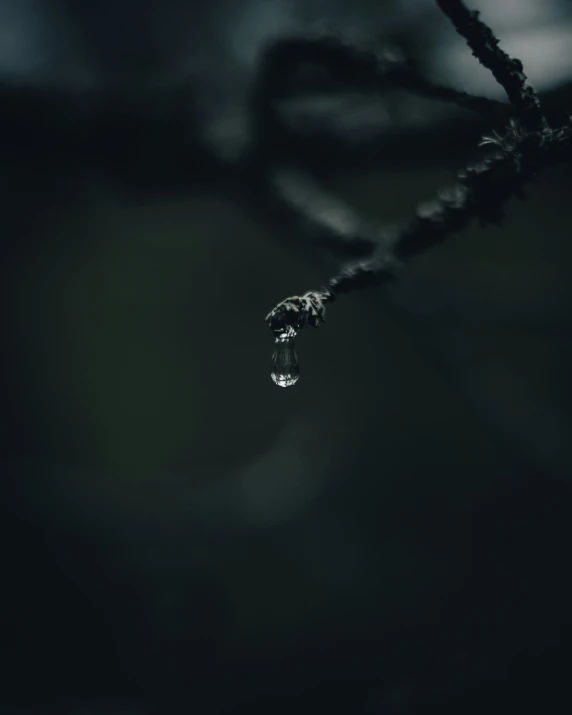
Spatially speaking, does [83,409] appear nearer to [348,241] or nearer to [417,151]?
[348,241]

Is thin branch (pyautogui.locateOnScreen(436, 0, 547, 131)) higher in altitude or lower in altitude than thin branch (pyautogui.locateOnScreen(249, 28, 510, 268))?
lower

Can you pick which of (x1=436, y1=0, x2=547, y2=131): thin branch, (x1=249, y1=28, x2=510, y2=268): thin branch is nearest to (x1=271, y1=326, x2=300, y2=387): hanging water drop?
(x1=249, y1=28, x2=510, y2=268): thin branch

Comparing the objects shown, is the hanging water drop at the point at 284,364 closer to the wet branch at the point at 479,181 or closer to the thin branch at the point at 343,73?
the wet branch at the point at 479,181

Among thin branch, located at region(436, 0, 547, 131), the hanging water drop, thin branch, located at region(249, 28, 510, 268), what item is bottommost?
the hanging water drop

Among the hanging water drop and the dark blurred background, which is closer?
the hanging water drop

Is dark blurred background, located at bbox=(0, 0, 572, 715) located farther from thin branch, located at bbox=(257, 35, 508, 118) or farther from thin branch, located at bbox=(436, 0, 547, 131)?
thin branch, located at bbox=(436, 0, 547, 131)

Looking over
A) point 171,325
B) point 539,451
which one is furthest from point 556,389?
point 171,325

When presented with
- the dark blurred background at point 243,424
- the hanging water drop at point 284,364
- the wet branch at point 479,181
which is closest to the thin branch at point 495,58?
the wet branch at point 479,181
